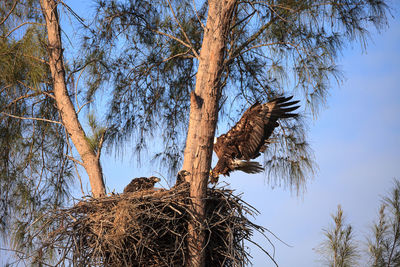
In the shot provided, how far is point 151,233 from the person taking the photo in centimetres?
292

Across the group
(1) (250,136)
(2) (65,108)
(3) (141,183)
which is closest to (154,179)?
(3) (141,183)

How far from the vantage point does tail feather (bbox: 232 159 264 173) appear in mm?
3922

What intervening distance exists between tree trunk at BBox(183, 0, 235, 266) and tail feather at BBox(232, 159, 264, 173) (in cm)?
81

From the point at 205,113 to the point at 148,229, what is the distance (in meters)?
0.83

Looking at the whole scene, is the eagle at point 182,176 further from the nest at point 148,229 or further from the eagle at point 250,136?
the eagle at point 250,136

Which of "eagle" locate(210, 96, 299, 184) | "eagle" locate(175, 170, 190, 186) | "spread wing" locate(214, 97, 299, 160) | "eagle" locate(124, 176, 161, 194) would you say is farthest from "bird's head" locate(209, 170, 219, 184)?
"eagle" locate(175, 170, 190, 186)

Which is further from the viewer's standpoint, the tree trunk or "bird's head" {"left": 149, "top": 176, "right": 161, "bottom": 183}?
"bird's head" {"left": 149, "top": 176, "right": 161, "bottom": 183}

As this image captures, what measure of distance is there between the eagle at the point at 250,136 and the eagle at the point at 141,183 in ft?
1.67

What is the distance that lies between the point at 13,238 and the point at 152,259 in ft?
7.81

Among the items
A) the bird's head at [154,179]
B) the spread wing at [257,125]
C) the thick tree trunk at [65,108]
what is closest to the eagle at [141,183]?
the bird's head at [154,179]

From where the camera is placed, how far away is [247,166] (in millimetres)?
3975

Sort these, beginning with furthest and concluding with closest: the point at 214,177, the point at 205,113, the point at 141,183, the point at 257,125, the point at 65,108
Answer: the point at 65,108
the point at 214,177
the point at 257,125
the point at 141,183
the point at 205,113

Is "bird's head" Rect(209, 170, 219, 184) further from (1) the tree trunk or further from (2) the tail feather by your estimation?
(1) the tree trunk

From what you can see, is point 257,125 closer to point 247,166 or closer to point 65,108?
point 247,166
